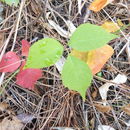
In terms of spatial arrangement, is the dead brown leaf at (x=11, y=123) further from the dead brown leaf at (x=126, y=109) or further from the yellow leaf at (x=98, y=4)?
the yellow leaf at (x=98, y=4)

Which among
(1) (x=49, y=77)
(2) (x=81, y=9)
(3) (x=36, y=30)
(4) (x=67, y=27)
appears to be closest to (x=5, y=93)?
(1) (x=49, y=77)

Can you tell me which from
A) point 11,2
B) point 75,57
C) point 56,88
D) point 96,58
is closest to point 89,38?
point 75,57

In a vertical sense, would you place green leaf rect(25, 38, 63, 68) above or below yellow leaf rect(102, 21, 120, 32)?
above

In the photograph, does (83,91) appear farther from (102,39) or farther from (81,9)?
(81,9)

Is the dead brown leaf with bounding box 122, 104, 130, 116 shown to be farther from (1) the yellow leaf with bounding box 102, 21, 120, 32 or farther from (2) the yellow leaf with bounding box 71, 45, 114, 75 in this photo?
(1) the yellow leaf with bounding box 102, 21, 120, 32

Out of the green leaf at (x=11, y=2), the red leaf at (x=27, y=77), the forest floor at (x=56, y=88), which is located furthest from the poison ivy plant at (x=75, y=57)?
the green leaf at (x=11, y=2)

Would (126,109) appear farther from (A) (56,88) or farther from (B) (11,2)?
(B) (11,2)

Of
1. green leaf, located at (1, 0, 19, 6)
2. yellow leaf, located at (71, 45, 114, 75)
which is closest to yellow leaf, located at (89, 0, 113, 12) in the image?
yellow leaf, located at (71, 45, 114, 75)
